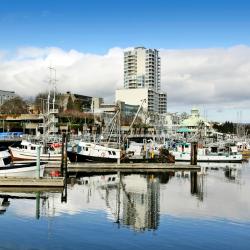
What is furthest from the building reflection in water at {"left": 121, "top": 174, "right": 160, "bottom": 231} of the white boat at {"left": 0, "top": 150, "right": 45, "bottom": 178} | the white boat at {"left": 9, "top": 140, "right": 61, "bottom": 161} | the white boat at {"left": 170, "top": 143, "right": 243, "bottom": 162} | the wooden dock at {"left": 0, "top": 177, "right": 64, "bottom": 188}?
the white boat at {"left": 170, "top": 143, "right": 243, "bottom": 162}

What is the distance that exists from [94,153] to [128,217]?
46.3 meters

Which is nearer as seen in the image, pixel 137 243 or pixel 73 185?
pixel 137 243

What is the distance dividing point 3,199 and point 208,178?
108 ft

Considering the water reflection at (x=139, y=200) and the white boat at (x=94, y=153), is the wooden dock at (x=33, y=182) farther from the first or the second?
the white boat at (x=94, y=153)

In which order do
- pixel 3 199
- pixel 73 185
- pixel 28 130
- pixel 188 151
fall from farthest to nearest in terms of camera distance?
pixel 28 130 < pixel 188 151 < pixel 73 185 < pixel 3 199

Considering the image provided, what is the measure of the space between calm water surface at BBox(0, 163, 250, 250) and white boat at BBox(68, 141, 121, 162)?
23.2 m

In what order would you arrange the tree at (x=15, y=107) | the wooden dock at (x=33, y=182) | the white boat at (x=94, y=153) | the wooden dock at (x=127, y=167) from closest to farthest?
the wooden dock at (x=33, y=182), the wooden dock at (x=127, y=167), the white boat at (x=94, y=153), the tree at (x=15, y=107)

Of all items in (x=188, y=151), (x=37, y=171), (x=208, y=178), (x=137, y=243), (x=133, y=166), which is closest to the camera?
(x=137, y=243)

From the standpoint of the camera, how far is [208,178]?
6738cm

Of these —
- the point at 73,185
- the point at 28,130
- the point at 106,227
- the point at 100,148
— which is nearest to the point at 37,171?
the point at 73,185

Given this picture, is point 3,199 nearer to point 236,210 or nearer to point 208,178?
point 236,210

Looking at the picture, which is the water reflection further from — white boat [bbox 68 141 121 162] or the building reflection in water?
white boat [bbox 68 141 121 162]

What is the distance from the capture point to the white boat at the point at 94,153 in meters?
82.9

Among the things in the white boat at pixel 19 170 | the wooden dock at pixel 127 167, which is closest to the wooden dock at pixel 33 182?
the white boat at pixel 19 170
